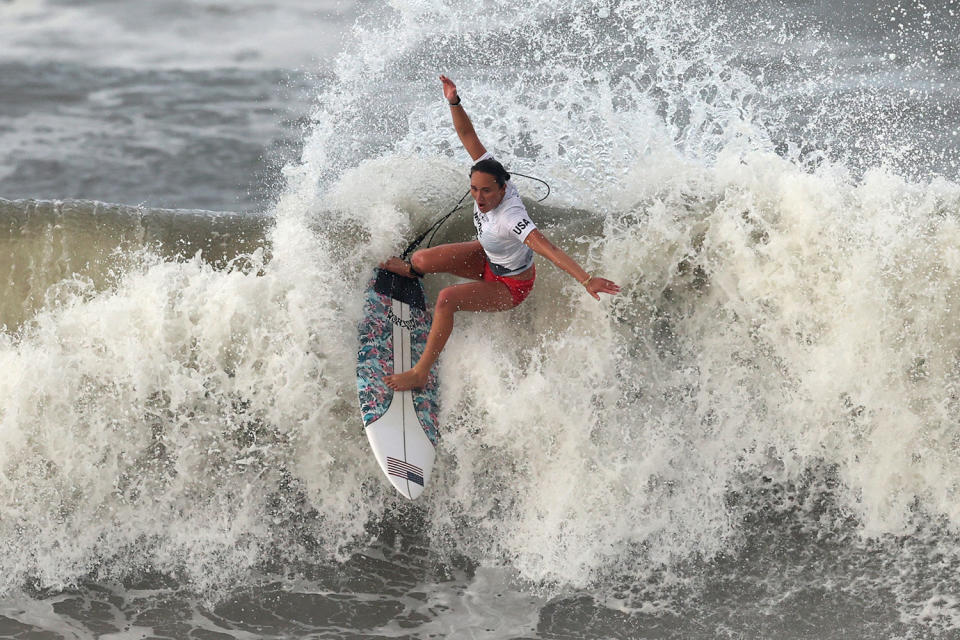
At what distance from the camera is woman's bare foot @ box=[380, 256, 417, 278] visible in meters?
5.27

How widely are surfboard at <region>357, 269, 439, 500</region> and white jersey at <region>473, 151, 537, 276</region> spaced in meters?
0.63

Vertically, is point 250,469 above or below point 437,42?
below

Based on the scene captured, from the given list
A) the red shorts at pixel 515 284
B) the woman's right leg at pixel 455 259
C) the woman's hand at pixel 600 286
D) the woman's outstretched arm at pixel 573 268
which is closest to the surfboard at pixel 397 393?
the woman's right leg at pixel 455 259

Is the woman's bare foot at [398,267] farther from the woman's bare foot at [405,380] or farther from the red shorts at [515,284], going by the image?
the woman's bare foot at [405,380]

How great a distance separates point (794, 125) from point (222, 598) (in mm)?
7164

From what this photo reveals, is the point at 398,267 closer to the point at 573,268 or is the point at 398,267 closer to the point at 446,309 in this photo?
the point at 446,309

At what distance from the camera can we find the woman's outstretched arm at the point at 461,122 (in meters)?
4.65

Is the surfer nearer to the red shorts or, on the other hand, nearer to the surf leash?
the red shorts

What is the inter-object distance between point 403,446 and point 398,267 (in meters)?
1.13

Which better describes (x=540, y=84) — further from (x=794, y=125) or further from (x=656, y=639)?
(x=656, y=639)

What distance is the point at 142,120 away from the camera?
1175cm

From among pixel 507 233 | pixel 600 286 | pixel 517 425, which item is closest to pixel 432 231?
pixel 507 233

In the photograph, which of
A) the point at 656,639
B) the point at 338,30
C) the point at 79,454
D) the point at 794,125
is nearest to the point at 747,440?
the point at 656,639

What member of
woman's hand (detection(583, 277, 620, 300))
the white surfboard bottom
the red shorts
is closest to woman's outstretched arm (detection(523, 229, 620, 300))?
woman's hand (detection(583, 277, 620, 300))
